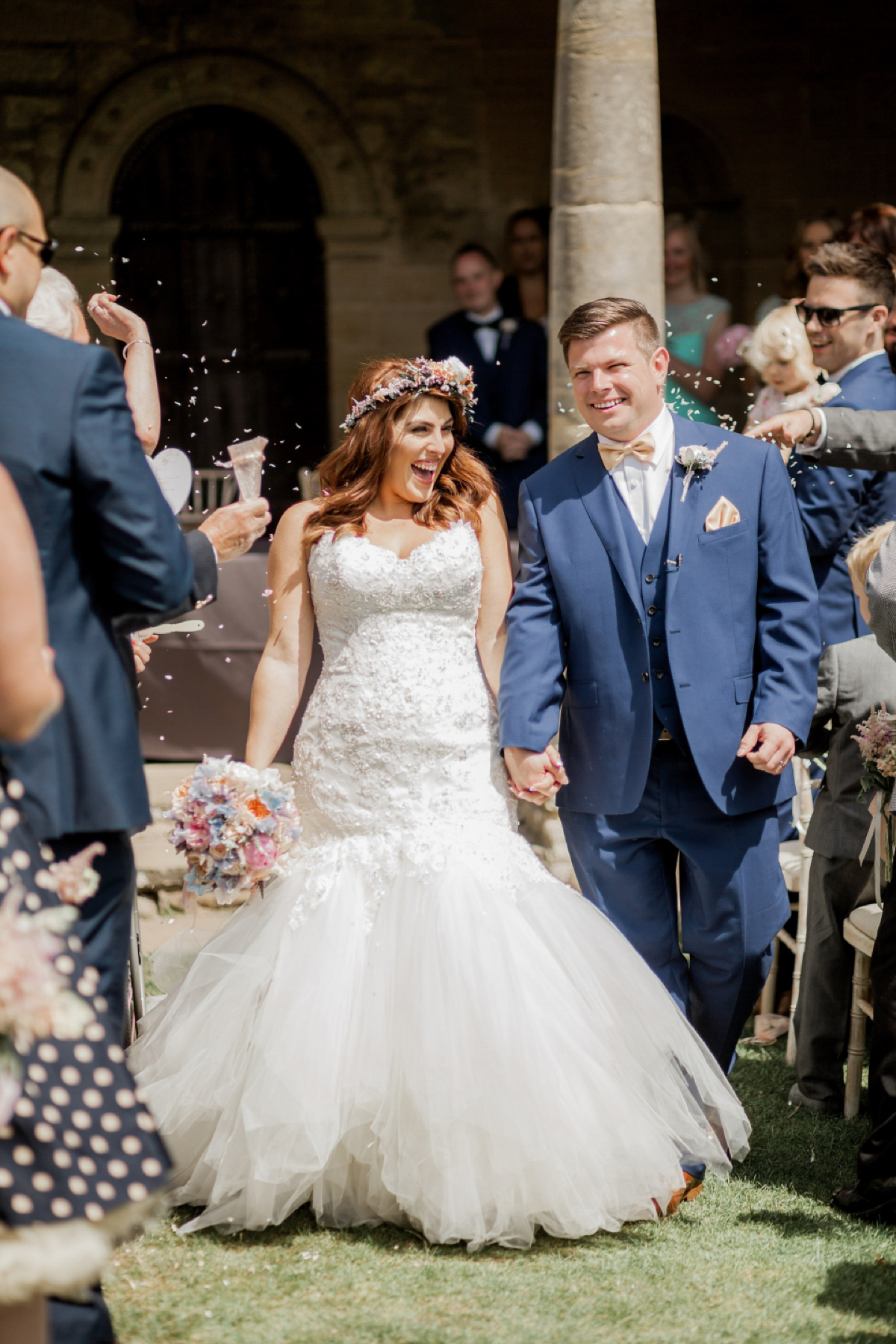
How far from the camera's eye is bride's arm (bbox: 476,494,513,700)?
384 cm

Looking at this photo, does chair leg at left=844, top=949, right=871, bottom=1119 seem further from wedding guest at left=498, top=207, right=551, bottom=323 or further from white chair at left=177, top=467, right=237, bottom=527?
wedding guest at left=498, top=207, right=551, bottom=323

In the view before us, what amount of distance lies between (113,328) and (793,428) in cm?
166

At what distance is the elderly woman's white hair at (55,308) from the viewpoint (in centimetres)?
319

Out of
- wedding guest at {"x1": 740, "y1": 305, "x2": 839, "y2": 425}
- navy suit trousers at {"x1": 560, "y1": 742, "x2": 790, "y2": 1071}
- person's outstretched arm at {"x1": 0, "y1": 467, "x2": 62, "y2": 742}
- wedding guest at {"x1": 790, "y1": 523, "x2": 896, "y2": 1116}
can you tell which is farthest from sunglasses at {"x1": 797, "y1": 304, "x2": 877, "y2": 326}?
person's outstretched arm at {"x1": 0, "y1": 467, "x2": 62, "y2": 742}

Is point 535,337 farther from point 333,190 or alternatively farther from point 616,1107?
point 616,1107

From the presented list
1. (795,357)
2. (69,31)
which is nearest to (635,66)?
(795,357)

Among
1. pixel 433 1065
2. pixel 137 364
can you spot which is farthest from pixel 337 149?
pixel 433 1065

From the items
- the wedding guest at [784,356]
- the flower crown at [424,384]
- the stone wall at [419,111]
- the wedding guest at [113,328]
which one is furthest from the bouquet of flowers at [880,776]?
the stone wall at [419,111]

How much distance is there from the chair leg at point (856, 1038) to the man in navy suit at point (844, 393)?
1.02 metres

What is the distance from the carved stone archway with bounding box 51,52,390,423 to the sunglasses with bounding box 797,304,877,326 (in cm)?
577

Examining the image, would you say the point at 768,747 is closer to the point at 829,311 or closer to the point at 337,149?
the point at 829,311

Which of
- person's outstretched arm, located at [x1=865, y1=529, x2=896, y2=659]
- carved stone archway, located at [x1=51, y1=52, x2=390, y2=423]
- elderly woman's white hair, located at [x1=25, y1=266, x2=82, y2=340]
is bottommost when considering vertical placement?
person's outstretched arm, located at [x1=865, y1=529, x2=896, y2=659]

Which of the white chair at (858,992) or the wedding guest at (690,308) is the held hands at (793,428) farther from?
the wedding guest at (690,308)

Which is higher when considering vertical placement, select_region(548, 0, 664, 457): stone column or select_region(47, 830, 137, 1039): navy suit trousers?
select_region(548, 0, 664, 457): stone column
